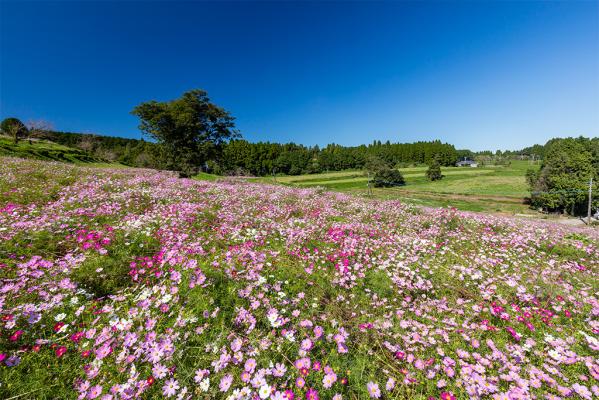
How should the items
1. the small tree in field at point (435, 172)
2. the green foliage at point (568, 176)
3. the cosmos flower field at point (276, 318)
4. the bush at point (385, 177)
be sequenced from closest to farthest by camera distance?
the cosmos flower field at point (276, 318) → the green foliage at point (568, 176) → the bush at point (385, 177) → the small tree in field at point (435, 172)

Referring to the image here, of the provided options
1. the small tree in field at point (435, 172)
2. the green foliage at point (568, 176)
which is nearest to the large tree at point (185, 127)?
the green foliage at point (568, 176)

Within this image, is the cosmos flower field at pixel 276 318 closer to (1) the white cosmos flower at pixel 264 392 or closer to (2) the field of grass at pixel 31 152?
(1) the white cosmos flower at pixel 264 392

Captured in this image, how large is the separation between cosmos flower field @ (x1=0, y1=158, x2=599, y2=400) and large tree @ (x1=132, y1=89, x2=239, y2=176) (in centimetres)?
2705

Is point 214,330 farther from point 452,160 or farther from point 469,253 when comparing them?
point 452,160

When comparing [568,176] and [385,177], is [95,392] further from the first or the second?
[385,177]

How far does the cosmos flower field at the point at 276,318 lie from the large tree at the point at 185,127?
27.0 m

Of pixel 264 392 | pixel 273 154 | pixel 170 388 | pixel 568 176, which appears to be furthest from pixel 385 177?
pixel 170 388

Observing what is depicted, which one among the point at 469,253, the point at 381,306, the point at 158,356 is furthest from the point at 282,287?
the point at 469,253

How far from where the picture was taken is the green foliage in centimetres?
3400

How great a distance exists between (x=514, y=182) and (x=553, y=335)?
281ft

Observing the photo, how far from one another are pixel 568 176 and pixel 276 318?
5151 cm

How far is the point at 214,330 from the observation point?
9.66 ft

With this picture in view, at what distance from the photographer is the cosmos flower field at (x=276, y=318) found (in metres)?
2.46

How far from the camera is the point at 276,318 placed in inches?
121
